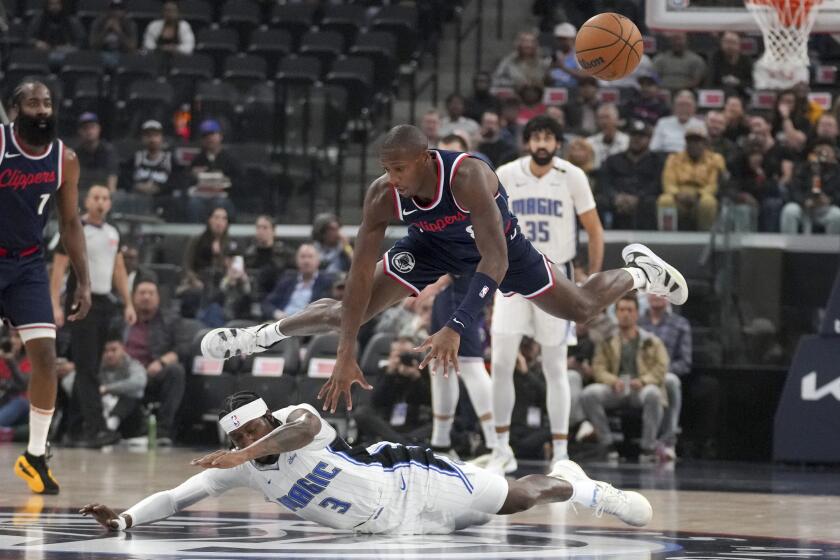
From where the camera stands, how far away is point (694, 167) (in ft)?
48.3

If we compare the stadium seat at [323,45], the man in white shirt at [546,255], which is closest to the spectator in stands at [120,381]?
the man in white shirt at [546,255]

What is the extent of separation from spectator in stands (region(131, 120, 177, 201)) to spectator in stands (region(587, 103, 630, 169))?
179 inches

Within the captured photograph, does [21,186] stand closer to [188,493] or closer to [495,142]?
[188,493]

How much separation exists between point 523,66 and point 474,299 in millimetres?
12326

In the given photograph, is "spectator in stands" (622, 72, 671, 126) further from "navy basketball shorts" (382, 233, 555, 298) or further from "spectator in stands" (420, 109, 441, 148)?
"navy basketball shorts" (382, 233, 555, 298)

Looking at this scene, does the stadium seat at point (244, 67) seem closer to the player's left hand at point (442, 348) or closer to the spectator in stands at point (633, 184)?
the spectator in stands at point (633, 184)

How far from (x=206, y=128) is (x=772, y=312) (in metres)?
6.73

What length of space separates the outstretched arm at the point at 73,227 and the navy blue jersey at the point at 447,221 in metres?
2.13

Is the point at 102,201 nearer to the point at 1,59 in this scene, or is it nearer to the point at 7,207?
the point at 7,207

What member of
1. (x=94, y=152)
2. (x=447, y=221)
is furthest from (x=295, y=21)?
(x=447, y=221)

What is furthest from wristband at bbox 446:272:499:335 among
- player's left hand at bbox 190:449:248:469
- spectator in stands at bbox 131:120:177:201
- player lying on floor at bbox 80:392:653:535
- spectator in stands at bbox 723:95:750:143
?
spectator in stands at bbox 131:120:177:201

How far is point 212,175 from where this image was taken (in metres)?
16.2

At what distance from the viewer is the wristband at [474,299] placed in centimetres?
689

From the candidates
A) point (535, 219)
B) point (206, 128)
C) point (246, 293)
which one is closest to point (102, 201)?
point (246, 293)
